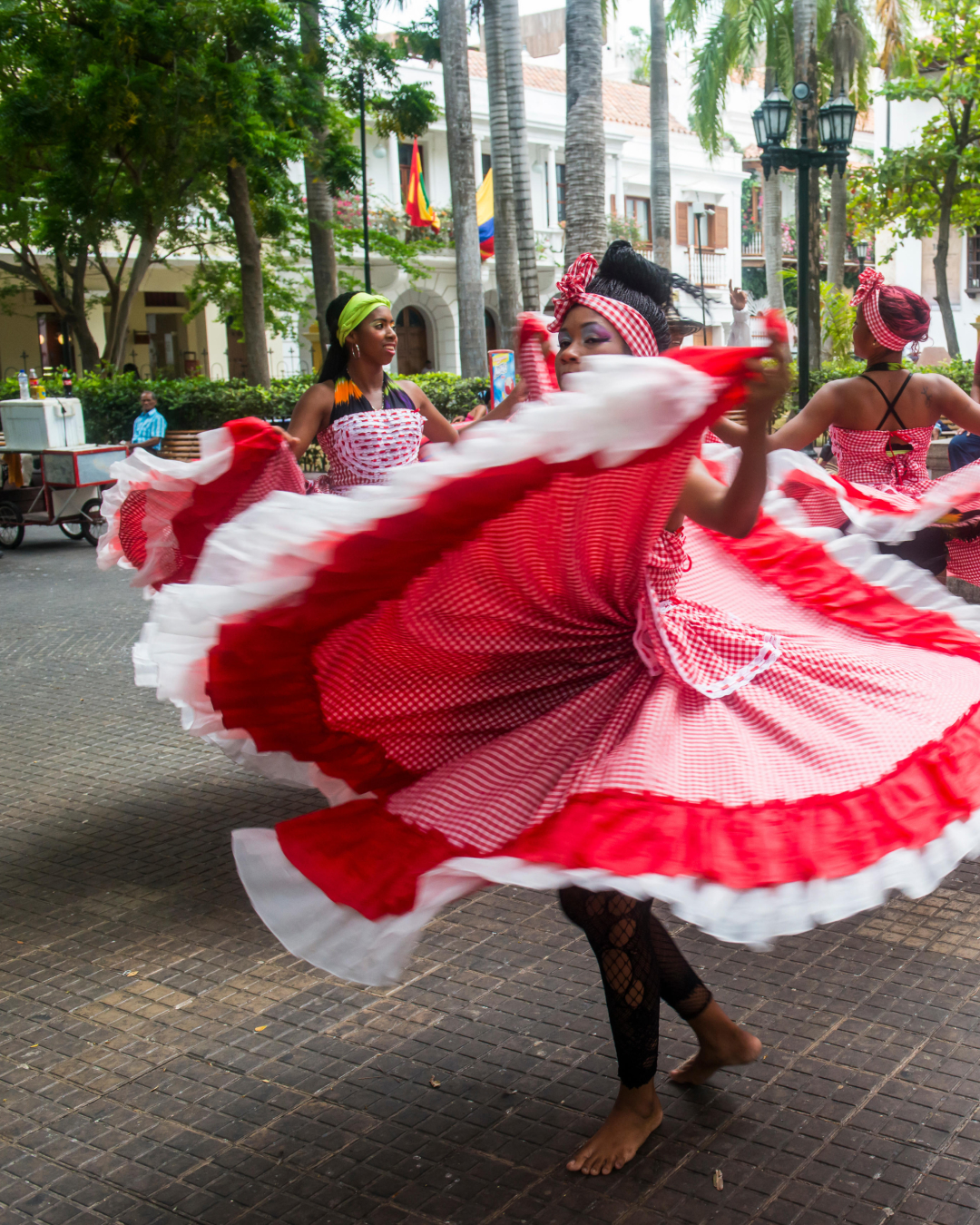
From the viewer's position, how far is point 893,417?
211 inches

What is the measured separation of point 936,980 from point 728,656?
148 cm

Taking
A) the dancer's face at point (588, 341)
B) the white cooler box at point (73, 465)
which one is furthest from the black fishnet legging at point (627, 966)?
the white cooler box at point (73, 465)

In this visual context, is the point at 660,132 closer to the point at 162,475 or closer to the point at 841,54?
the point at 841,54

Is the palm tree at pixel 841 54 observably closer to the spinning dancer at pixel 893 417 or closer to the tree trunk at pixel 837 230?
the tree trunk at pixel 837 230

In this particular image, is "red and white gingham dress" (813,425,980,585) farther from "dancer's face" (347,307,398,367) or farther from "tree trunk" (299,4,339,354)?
"tree trunk" (299,4,339,354)

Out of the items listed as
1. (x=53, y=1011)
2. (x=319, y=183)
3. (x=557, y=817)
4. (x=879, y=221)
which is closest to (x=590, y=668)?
(x=557, y=817)

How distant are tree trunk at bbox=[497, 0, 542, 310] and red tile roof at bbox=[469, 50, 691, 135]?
2246 cm

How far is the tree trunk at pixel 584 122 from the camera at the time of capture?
540 inches

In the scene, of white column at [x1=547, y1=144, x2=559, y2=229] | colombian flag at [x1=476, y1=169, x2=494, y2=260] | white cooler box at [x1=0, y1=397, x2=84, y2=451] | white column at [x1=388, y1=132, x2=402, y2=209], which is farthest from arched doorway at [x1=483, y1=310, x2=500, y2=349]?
white cooler box at [x1=0, y1=397, x2=84, y2=451]

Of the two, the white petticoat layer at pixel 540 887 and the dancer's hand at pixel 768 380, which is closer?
the white petticoat layer at pixel 540 887

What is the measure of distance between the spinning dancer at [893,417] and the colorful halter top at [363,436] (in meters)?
1.61

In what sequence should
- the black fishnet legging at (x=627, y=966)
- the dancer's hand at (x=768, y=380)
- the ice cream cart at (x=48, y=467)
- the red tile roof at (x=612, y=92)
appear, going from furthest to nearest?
1. the red tile roof at (x=612, y=92)
2. the ice cream cart at (x=48, y=467)
3. the black fishnet legging at (x=627, y=966)
4. the dancer's hand at (x=768, y=380)

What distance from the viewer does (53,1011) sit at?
11.5 feet

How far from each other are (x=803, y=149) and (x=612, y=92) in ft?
128
